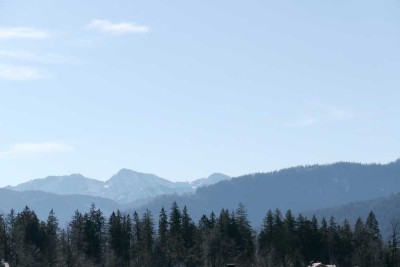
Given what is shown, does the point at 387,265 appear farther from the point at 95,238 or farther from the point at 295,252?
the point at 95,238

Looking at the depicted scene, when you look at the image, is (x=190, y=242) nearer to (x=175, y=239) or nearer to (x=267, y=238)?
(x=175, y=239)

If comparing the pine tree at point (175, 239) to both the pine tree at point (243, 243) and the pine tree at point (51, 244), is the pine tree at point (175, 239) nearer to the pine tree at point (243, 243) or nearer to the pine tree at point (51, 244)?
the pine tree at point (243, 243)

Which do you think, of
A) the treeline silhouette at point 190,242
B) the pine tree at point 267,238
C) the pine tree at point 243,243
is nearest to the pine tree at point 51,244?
the treeline silhouette at point 190,242

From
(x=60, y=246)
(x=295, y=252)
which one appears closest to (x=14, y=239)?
(x=60, y=246)

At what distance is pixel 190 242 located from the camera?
14725 centimetres

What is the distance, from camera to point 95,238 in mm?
144375

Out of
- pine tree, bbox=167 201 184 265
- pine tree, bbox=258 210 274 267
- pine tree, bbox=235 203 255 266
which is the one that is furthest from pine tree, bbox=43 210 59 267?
pine tree, bbox=258 210 274 267

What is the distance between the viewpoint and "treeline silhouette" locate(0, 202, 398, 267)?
5315 inches

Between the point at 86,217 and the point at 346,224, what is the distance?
186ft

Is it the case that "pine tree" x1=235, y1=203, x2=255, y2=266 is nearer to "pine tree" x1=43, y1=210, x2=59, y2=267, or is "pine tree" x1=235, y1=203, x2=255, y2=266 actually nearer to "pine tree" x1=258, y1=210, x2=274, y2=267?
"pine tree" x1=258, y1=210, x2=274, y2=267

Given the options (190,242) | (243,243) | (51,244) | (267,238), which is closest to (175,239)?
(190,242)

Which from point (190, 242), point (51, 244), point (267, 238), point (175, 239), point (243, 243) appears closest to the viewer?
point (51, 244)

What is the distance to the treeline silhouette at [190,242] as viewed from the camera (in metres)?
135

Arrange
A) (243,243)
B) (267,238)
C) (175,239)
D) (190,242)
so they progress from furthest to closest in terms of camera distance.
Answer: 1. (267,238)
2. (190,242)
3. (243,243)
4. (175,239)
